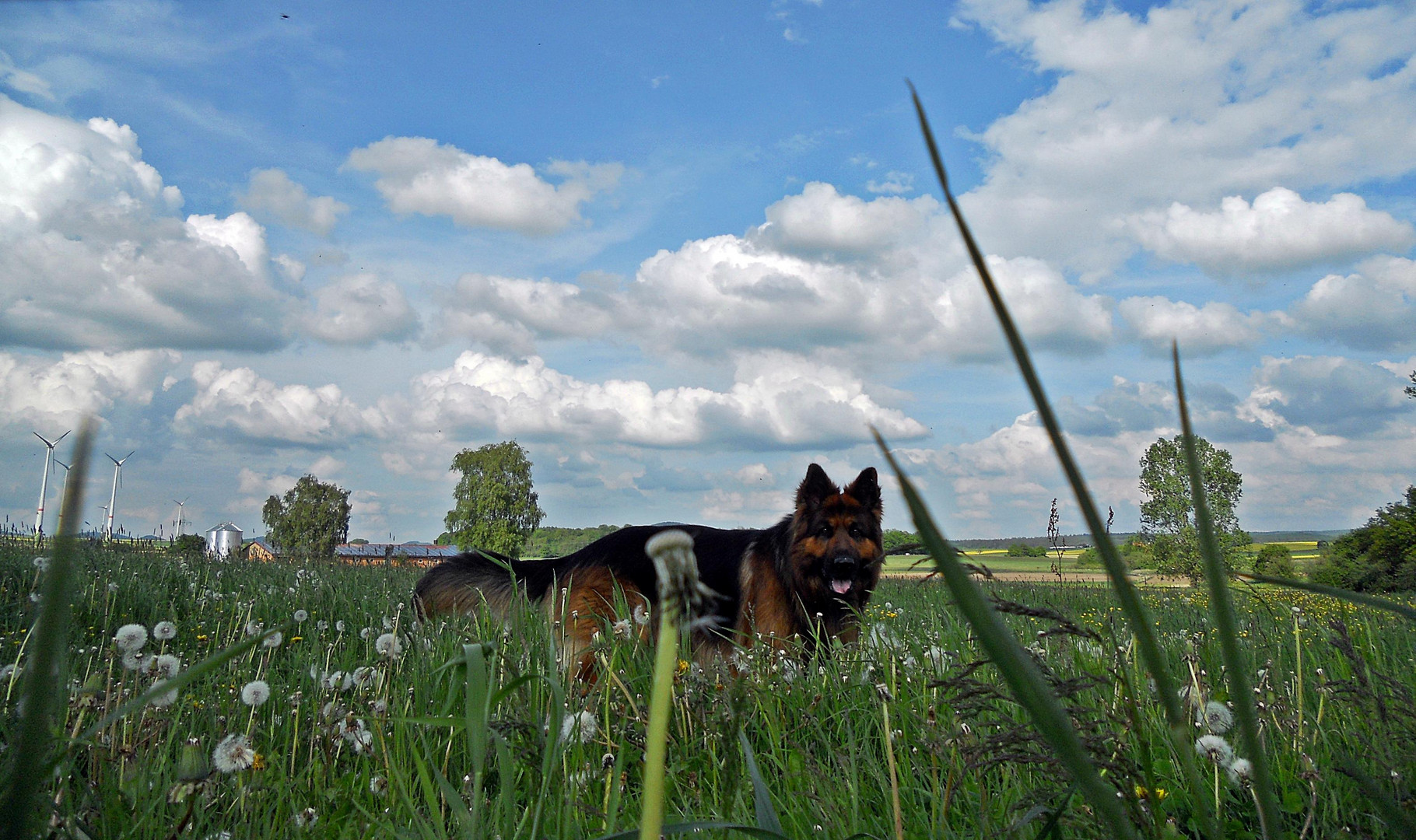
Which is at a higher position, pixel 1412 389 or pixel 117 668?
pixel 1412 389

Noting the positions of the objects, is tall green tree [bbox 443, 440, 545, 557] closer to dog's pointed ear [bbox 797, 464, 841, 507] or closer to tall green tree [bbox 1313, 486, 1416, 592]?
tall green tree [bbox 1313, 486, 1416, 592]

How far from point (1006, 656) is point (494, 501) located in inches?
3199

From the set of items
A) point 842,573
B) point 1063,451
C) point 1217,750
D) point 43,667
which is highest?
point 1063,451

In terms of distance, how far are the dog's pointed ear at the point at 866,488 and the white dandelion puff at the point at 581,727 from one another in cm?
638

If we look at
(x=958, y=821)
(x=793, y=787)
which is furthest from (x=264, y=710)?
(x=958, y=821)

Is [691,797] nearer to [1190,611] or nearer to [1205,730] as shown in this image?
[1205,730]

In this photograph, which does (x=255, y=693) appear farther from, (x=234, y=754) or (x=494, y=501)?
(x=494, y=501)

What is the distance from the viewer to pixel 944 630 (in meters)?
4.50

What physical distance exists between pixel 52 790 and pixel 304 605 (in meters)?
5.75

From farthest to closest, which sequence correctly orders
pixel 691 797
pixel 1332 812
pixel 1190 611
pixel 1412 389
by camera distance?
pixel 1412 389 < pixel 1190 611 < pixel 691 797 < pixel 1332 812

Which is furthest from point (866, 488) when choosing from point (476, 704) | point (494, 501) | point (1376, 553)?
point (494, 501)

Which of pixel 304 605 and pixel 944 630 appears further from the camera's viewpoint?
pixel 304 605

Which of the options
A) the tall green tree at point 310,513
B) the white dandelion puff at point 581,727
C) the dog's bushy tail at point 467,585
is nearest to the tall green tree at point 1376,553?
the dog's bushy tail at point 467,585

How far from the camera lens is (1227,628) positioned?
505mm
